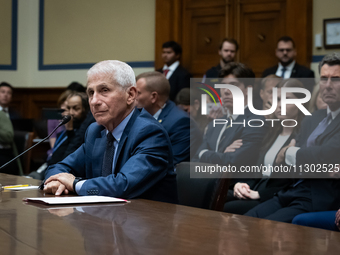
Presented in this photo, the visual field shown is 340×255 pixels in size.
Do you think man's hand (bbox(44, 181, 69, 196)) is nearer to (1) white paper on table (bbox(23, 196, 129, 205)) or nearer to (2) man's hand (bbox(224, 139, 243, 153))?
(1) white paper on table (bbox(23, 196, 129, 205))

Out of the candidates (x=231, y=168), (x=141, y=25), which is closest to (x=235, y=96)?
(x=231, y=168)

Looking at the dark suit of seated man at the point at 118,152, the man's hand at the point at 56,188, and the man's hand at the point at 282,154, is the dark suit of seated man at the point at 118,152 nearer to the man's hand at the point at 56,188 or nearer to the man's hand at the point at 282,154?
the man's hand at the point at 56,188

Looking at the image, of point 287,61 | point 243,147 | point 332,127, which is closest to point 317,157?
point 332,127

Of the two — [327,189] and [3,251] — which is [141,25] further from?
[3,251]

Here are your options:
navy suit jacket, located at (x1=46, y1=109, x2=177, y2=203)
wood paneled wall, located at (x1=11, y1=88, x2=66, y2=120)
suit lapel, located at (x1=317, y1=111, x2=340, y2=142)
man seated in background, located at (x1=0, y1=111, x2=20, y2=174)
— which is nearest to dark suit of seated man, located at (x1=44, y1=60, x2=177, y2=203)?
navy suit jacket, located at (x1=46, y1=109, x2=177, y2=203)

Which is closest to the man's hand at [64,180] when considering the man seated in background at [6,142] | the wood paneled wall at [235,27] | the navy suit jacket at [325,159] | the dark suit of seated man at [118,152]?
the dark suit of seated man at [118,152]

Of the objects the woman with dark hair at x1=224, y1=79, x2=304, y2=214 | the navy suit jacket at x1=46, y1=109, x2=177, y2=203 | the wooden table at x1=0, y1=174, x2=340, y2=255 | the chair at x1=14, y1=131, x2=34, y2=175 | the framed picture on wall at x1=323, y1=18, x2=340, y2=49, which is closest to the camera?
the wooden table at x1=0, y1=174, x2=340, y2=255

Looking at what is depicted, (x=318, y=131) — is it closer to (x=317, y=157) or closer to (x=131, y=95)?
(x=317, y=157)

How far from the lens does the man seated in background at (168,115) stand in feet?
10.7

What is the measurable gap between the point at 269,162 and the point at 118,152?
1.41 meters

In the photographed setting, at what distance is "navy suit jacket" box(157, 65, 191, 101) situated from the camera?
5446 mm

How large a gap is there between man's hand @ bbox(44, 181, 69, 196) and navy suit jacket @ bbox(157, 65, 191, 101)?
3792 millimetres

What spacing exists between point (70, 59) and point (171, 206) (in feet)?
19.1

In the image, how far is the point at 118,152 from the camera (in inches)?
69.9
